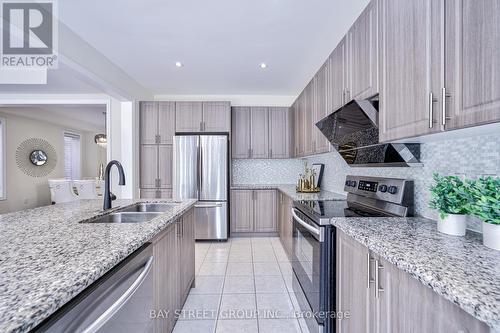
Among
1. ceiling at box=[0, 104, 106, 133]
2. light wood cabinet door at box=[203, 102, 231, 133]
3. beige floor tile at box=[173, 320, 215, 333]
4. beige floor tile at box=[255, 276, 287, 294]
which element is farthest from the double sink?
ceiling at box=[0, 104, 106, 133]

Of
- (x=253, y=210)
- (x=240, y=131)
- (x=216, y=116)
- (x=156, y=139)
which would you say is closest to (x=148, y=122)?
(x=156, y=139)

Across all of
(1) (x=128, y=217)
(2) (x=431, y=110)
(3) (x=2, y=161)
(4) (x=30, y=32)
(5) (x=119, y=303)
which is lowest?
(5) (x=119, y=303)

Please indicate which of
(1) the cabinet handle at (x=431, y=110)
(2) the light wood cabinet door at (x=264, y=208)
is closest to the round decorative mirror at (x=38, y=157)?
(2) the light wood cabinet door at (x=264, y=208)

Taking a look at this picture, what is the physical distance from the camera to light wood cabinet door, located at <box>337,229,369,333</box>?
3.65 feet

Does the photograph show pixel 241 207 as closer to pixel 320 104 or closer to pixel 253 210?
pixel 253 210

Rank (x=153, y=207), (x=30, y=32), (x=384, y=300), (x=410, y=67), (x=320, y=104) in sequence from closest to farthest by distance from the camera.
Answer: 1. (x=384, y=300)
2. (x=410, y=67)
3. (x=30, y=32)
4. (x=153, y=207)
5. (x=320, y=104)

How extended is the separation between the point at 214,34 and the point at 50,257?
232 centimetres

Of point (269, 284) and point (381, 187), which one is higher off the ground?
point (381, 187)

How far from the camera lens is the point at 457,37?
887 millimetres

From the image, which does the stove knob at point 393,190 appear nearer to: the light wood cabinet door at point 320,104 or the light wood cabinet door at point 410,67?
the light wood cabinet door at point 410,67

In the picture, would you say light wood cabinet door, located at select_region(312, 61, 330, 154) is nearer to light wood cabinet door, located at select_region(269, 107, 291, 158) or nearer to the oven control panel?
the oven control panel

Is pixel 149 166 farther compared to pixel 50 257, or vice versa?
pixel 149 166

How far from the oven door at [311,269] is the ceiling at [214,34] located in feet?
5.79

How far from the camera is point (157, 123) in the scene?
4121 millimetres
